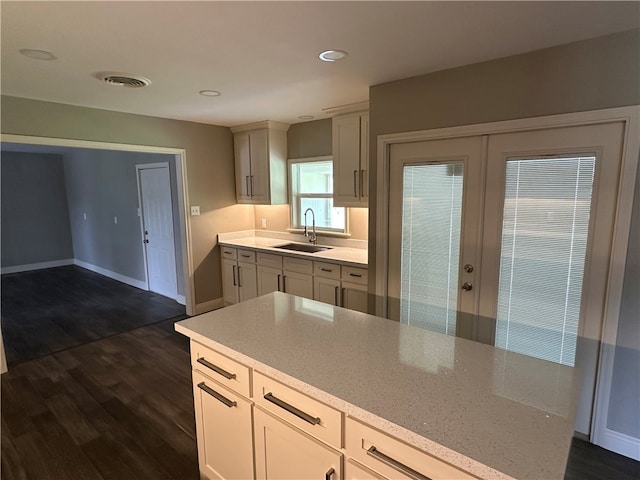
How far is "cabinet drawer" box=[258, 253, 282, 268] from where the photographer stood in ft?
13.2

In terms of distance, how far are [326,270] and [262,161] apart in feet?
5.68

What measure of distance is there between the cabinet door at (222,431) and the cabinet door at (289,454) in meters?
0.07

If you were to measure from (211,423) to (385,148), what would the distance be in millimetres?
2258

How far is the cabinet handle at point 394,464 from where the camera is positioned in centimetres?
102

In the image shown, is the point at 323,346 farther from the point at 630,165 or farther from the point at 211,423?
the point at 630,165

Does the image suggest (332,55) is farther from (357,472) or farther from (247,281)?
(247,281)

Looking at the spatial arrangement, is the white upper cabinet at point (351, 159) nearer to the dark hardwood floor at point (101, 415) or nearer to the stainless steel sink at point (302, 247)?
the stainless steel sink at point (302, 247)

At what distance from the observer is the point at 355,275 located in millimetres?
3383

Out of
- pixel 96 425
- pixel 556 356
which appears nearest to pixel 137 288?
pixel 96 425

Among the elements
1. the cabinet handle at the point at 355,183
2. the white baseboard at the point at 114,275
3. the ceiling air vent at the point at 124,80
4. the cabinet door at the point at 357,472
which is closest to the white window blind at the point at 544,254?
the cabinet handle at the point at 355,183

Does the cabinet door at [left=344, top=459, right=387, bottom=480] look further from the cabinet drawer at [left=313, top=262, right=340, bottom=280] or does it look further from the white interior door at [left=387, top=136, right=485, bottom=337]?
the cabinet drawer at [left=313, top=262, right=340, bottom=280]

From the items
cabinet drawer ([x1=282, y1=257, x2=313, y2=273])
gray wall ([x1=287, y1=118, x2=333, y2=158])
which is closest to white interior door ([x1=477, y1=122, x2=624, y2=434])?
cabinet drawer ([x1=282, y1=257, x2=313, y2=273])

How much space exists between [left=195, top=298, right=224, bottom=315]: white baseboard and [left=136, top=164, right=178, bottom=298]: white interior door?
802mm

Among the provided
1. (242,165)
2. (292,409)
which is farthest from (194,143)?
(292,409)
